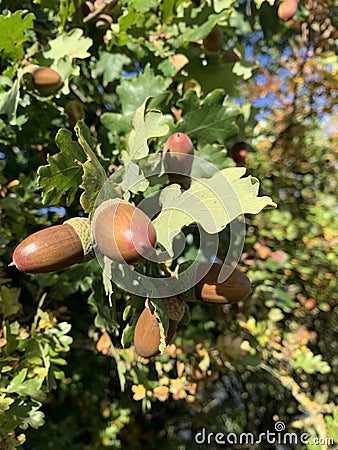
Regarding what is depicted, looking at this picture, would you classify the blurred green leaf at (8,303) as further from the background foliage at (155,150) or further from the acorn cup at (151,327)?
the acorn cup at (151,327)

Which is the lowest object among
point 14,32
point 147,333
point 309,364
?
point 309,364

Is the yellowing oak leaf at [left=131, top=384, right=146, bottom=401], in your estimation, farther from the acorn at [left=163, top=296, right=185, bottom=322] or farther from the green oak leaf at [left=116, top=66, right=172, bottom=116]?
the green oak leaf at [left=116, top=66, right=172, bottom=116]

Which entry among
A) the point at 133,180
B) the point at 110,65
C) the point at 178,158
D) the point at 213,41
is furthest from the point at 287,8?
the point at 133,180

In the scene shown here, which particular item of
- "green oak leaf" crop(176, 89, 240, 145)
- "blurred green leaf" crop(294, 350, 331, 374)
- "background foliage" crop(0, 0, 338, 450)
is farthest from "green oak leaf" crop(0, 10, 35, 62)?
"blurred green leaf" crop(294, 350, 331, 374)

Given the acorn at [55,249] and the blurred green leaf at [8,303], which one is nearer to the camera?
the acorn at [55,249]

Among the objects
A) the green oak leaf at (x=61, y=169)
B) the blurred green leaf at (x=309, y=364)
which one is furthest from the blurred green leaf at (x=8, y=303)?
the blurred green leaf at (x=309, y=364)

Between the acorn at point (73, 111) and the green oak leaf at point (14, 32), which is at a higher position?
the green oak leaf at point (14, 32)

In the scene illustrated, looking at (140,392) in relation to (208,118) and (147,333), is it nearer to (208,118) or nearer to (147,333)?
(147,333)
